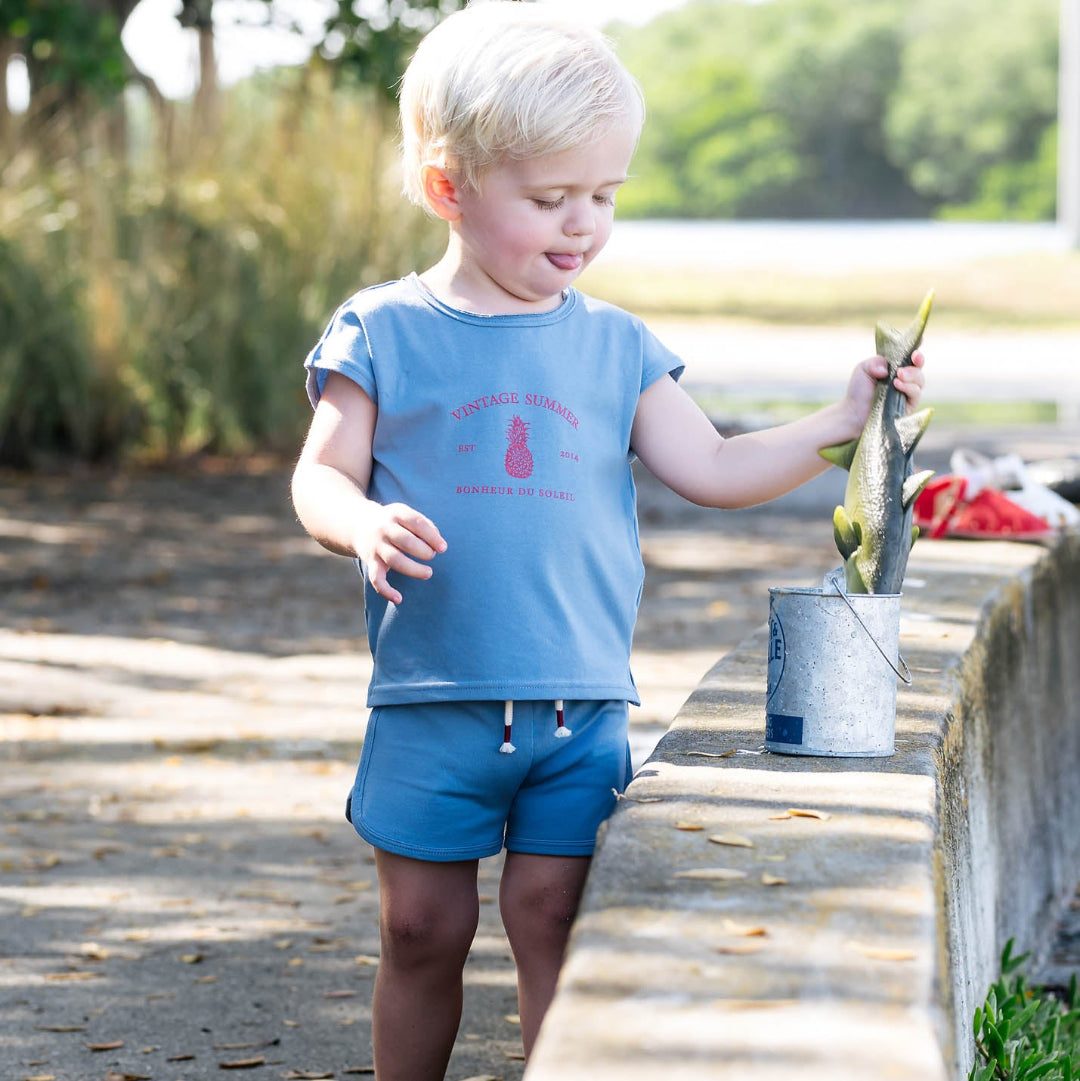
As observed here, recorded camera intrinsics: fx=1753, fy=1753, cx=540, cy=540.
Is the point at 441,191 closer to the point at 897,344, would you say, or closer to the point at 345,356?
the point at 345,356

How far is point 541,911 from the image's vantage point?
8.10ft

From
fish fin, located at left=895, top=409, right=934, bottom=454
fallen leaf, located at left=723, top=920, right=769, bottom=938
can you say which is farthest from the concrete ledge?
fish fin, located at left=895, top=409, right=934, bottom=454

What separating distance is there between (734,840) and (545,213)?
91 centimetres

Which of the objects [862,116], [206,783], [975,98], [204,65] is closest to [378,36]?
[204,65]

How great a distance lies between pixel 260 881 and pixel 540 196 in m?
2.29

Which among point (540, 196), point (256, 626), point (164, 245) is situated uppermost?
point (164, 245)

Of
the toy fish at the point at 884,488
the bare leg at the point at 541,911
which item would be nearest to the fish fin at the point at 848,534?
the toy fish at the point at 884,488

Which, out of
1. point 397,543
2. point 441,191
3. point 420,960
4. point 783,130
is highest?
point 783,130

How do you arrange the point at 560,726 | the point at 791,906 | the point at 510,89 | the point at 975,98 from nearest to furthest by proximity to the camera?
the point at 791,906
the point at 510,89
the point at 560,726
the point at 975,98

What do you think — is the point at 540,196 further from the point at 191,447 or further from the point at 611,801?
the point at 191,447

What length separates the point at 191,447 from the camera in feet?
42.2

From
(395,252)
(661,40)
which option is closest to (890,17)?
(661,40)

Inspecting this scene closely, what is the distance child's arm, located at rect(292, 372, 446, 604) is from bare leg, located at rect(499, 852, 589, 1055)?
467 millimetres

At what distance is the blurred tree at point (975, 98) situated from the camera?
255ft
